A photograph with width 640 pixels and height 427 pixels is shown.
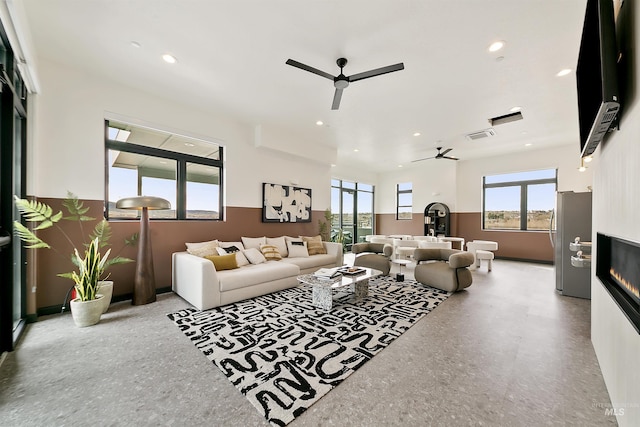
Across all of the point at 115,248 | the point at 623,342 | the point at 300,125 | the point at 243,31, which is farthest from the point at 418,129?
the point at 115,248

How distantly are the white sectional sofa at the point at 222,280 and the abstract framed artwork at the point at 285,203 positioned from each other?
52.6 inches

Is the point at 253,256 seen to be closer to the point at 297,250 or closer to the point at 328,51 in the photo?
the point at 297,250

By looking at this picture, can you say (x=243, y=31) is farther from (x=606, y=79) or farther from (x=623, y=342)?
(x=623, y=342)

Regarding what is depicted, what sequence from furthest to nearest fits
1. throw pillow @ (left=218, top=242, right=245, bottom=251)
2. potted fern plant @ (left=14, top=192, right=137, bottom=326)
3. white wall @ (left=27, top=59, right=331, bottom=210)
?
1. throw pillow @ (left=218, top=242, right=245, bottom=251)
2. white wall @ (left=27, top=59, right=331, bottom=210)
3. potted fern plant @ (left=14, top=192, right=137, bottom=326)

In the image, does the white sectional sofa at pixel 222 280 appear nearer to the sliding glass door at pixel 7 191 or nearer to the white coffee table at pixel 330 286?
the white coffee table at pixel 330 286

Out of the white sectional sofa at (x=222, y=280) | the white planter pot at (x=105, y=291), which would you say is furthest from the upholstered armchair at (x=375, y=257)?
the white planter pot at (x=105, y=291)

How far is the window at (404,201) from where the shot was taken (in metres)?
Result: 9.77

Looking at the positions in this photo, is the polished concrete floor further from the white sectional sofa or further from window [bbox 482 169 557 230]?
window [bbox 482 169 557 230]

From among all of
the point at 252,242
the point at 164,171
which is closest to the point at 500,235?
the point at 252,242

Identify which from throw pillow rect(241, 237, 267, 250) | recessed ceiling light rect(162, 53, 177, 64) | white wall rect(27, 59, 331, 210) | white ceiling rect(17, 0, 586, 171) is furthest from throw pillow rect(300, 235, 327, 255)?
recessed ceiling light rect(162, 53, 177, 64)

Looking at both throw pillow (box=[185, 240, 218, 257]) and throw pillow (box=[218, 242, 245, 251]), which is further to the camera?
throw pillow (box=[218, 242, 245, 251])

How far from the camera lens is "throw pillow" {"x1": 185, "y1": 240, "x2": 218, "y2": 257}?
399cm

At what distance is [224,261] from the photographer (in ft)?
12.7

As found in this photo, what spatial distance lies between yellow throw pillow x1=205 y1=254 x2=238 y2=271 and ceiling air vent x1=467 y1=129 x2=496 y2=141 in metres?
5.95
